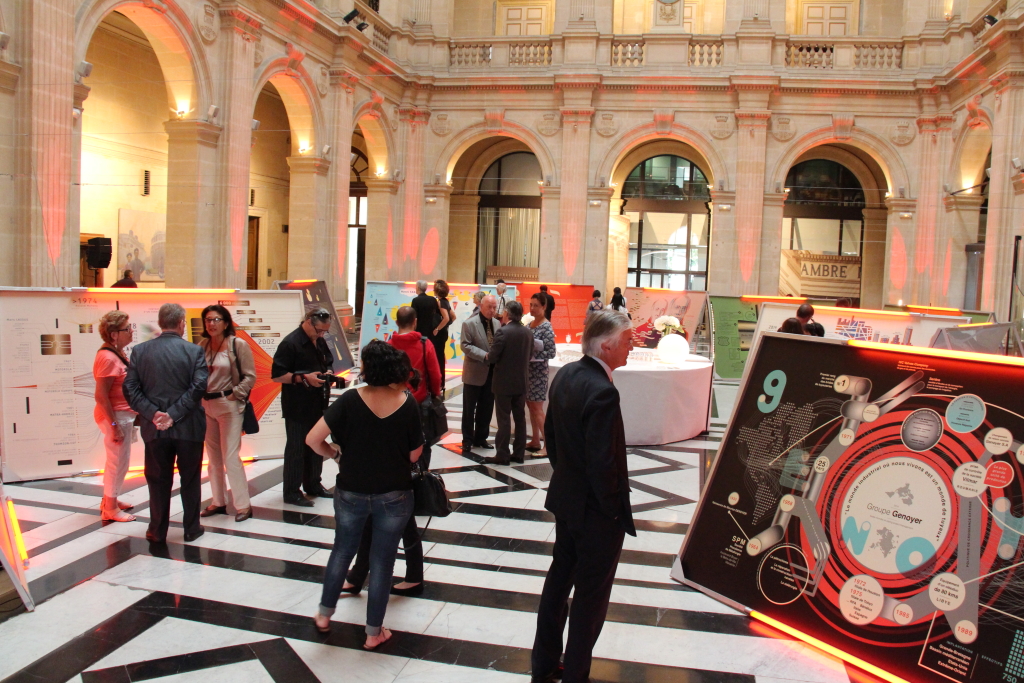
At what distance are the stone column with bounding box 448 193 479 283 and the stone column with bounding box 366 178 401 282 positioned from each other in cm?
414

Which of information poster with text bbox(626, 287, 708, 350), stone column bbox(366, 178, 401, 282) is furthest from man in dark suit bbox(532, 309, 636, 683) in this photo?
stone column bbox(366, 178, 401, 282)

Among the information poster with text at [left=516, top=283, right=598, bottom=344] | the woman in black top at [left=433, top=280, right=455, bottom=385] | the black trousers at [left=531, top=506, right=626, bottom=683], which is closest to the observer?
the black trousers at [left=531, top=506, right=626, bottom=683]

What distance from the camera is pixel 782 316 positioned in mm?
10906

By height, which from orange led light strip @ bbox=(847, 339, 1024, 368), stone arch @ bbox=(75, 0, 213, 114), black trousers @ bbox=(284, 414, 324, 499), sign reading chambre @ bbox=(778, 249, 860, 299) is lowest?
black trousers @ bbox=(284, 414, 324, 499)

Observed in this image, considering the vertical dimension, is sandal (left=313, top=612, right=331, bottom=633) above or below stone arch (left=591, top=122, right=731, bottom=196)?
below

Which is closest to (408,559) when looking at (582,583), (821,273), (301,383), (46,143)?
(582,583)

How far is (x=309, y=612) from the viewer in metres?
4.16

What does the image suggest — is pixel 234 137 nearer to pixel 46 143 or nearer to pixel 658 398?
pixel 46 143

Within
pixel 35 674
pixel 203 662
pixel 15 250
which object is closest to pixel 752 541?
pixel 203 662

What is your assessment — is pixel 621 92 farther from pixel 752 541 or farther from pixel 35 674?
pixel 35 674

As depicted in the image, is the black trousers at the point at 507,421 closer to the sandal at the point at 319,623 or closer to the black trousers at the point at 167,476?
the black trousers at the point at 167,476

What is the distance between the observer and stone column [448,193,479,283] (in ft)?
77.1

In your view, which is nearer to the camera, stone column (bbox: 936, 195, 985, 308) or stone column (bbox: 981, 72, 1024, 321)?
stone column (bbox: 981, 72, 1024, 321)

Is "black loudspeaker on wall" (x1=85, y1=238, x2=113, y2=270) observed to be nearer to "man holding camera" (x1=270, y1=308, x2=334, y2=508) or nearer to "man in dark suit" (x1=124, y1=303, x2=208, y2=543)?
"man holding camera" (x1=270, y1=308, x2=334, y2=508)
